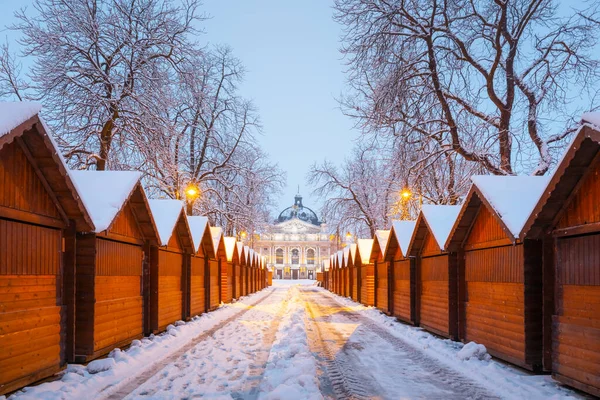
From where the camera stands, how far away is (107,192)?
11875 mm

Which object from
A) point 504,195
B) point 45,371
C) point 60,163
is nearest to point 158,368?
point 45,371

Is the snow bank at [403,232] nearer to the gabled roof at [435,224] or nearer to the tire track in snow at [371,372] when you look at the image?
the gabled roof at [435,224]

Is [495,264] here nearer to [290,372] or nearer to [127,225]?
[290,372]

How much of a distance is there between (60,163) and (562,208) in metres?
8.60

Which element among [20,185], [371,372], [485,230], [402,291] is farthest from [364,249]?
[20,185]

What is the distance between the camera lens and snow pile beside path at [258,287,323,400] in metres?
7.84

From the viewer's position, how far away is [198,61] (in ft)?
60.0

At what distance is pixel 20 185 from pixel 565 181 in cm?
884

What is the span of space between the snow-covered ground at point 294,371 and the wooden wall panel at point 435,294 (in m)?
0.63

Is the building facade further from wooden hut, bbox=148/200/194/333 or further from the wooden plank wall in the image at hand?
the wooden plank wall

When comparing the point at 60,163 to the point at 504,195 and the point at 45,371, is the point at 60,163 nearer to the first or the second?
the point at 45,371

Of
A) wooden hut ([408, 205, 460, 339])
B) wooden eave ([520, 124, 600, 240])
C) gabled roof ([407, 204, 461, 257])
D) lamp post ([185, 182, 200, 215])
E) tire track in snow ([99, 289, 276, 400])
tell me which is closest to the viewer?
wooden eave ([520, 124, 600, 240])

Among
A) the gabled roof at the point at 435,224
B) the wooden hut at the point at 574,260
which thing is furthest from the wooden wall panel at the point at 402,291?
the wooden hut at the point at 574,260

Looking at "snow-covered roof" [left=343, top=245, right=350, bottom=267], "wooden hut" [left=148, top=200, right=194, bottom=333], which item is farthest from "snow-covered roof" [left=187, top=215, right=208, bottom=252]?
"snow-covered roof" [left=343, top=245, right=350, bottom=267]
